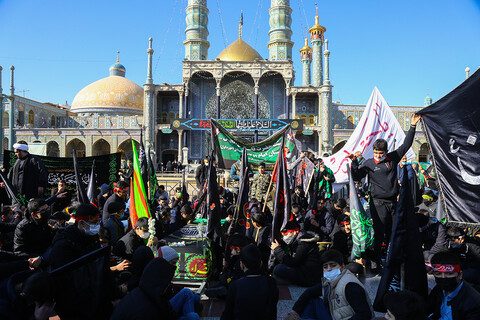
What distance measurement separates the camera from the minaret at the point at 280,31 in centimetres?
3447

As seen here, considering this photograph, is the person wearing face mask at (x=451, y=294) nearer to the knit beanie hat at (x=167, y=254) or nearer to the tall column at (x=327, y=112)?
the knit beanie hat at (x=167, y=254)

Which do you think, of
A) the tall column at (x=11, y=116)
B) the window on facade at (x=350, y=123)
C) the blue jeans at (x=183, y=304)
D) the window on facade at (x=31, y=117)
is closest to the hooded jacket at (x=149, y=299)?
the blue jeans at (x=183, y=304)

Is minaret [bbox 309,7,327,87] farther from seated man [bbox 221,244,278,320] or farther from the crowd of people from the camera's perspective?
seated man [bbox 221,244,278,320]

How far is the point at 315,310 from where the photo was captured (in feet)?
10.4

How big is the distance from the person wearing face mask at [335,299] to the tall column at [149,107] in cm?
2934

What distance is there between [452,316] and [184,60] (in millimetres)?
31570

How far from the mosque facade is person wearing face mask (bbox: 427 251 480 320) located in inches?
1098

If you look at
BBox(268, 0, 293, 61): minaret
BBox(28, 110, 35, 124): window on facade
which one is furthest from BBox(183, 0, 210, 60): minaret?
BBox(28, 110, 35, 124): window on facade

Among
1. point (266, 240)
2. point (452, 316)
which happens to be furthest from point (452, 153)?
point (266, 240)

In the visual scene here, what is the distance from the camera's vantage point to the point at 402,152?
463 centimetres

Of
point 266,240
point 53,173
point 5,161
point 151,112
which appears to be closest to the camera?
point 266,240

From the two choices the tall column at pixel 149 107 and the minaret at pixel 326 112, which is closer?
the tall column at pixel 149 107

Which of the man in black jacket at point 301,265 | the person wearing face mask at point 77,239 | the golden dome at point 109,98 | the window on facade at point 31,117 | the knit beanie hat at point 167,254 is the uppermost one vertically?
the golden dome at point 109,98

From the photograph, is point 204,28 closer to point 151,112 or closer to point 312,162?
point 151,112
